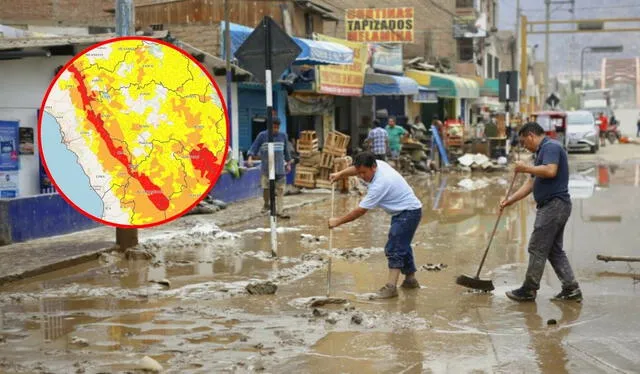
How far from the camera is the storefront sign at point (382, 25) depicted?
35.8 meters

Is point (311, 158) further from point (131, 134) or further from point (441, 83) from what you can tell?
point (441, 83)

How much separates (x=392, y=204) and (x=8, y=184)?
7.88 m

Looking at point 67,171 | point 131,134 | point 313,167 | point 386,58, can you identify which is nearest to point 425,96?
point 386,58

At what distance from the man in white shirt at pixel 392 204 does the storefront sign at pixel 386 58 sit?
79.9ft

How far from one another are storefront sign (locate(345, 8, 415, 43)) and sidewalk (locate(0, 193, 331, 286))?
21093mm

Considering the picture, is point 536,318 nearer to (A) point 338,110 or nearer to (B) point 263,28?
(B) point 263,28

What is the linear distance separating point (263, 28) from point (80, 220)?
4388 mm

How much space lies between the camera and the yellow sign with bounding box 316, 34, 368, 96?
24828 millimetres

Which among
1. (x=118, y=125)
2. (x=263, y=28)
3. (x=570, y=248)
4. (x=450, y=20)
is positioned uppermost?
(x=450, y=20)

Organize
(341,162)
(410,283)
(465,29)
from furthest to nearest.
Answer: (465,29) → (341,162) → (410,283)

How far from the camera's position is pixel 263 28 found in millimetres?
11242

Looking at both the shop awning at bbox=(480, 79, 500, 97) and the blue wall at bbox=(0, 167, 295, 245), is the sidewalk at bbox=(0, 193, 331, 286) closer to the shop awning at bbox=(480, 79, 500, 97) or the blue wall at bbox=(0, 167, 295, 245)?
the blue wall at bbox=(0, 167, 295, 245)

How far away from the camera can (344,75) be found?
88.3 feet

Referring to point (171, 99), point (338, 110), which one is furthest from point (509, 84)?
point (171, 99)
